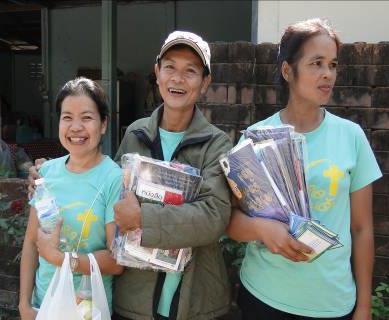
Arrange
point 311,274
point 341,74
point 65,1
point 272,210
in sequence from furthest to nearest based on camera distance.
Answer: point 65,1, point 341,74, point 311,274, point 272,210

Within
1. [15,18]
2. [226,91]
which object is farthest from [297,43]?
[15,18]

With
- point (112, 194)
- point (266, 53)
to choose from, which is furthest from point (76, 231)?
point (266, 53)

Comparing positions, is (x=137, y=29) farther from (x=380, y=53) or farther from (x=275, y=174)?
(x=275, y=174)

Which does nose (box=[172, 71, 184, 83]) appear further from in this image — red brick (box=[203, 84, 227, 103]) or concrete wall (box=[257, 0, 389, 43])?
concrete wall (box=[257, 0, 389, 43])

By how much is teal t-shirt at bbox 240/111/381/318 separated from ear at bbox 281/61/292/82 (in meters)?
0.24

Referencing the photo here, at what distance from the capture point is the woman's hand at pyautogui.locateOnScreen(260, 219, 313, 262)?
1.48 meters

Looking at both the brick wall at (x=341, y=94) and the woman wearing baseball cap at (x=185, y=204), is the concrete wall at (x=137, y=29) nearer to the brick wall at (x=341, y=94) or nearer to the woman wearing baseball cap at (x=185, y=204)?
the brick wall at (x=341, y=94)

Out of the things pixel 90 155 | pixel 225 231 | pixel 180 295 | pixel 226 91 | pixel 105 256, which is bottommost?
pixel 180 295

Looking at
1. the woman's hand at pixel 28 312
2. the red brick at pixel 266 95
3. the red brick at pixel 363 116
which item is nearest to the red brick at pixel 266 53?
the red brick at pixel 266 95

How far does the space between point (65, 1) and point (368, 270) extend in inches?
331

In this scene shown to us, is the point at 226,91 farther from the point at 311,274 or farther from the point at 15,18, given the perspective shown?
the point at 15,18

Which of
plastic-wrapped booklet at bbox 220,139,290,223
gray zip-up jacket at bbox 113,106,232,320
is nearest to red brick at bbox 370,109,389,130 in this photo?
gray zip-up jacket at bbox 113,106,232,320

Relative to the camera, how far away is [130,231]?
5.23 ft

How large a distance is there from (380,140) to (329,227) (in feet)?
4.16
